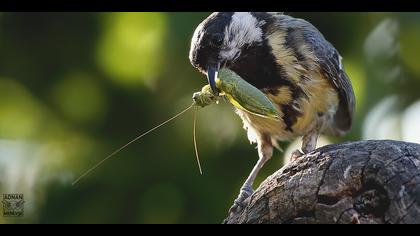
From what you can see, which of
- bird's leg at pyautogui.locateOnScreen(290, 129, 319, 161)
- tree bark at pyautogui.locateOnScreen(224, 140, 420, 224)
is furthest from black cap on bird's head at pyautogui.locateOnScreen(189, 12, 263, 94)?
tree bark at pyautogui.locateOnScreen(224, 140, 420, 224)

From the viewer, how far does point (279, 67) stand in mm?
4203

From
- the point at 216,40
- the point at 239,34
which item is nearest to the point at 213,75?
the point at 216,40

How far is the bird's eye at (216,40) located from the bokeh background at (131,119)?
3.55ft

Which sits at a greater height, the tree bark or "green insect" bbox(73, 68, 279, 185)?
"green insect" bbox(73, 68, 279, 185)

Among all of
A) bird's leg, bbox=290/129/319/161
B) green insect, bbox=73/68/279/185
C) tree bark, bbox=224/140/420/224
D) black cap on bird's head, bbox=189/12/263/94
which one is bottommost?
bird's leg, bbox=290/129/319/161

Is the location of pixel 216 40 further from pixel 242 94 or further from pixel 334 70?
pixel 334 70

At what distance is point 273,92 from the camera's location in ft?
13.8

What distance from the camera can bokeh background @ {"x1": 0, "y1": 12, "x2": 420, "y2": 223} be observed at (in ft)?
16.8

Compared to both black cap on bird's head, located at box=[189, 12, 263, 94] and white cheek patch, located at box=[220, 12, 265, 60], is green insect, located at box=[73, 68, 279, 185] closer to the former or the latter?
black cap on bird's head, located at box=[189, 12, 263, 94]

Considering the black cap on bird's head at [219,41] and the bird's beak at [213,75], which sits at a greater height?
the black cap on bird's head at [219,41]

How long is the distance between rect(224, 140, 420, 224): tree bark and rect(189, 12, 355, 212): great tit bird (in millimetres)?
1076

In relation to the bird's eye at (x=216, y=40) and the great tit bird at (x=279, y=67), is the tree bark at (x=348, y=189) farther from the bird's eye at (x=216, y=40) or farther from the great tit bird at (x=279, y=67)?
the bird's eye at (x=216, y=40)

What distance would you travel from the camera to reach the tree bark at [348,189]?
2.61 metres

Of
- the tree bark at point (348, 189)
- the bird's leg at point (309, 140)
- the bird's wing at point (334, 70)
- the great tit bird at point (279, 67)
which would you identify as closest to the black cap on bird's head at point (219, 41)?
the great tit bird at point (279, 67)
